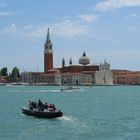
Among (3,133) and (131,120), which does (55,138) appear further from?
(131,120)

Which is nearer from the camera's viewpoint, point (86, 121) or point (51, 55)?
point (86, 121)

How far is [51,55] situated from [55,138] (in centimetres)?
16895

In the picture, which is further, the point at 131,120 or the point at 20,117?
the point at 20,117

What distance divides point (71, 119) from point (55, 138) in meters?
10.0

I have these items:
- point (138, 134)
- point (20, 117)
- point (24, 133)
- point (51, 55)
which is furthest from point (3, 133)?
point (51, 55)

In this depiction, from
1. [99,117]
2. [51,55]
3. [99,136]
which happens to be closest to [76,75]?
[51,55]

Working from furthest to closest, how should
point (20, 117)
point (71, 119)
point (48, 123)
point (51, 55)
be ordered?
point (51, 55)
point (20, 117)
point (71, 119)
point (48, 123)

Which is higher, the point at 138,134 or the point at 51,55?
the point at 51,55

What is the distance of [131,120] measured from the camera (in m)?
38.9

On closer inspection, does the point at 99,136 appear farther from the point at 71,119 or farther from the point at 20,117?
the point at 20,117

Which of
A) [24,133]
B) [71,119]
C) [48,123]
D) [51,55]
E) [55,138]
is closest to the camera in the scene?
[55,138]

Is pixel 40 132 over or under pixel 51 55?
under

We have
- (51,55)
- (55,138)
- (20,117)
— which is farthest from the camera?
(51,55)

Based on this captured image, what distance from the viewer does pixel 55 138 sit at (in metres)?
28.9
